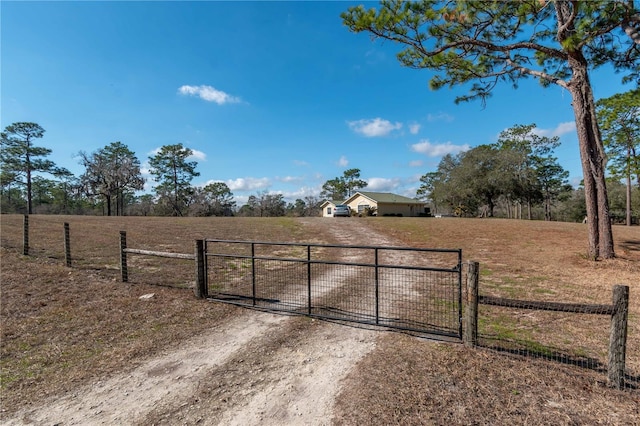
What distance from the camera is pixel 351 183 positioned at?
186 ft

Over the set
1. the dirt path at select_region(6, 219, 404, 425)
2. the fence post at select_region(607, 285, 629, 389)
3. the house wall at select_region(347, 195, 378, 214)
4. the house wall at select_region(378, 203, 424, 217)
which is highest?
the house wall at select_region(347, 195, 378, 214)

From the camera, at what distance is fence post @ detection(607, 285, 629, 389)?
2.75 m

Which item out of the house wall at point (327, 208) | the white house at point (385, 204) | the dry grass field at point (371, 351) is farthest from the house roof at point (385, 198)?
the dry grass field at point (371, 351)

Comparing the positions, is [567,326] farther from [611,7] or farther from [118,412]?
[611,7]

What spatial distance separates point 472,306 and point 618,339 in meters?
1.25

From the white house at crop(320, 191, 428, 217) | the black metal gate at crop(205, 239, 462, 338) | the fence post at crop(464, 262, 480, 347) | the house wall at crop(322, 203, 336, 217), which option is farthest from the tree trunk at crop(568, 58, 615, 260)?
the house wall at crop(322, 203, 336, 217)

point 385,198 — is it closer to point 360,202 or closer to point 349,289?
point 360,202

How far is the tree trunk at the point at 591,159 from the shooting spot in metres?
7.92

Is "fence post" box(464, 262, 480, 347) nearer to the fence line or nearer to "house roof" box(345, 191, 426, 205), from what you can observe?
the fence line

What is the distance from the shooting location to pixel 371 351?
3607 mm

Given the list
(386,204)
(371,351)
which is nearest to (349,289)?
(371,351)

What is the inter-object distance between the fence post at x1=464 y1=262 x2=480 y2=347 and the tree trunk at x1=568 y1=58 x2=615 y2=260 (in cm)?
746

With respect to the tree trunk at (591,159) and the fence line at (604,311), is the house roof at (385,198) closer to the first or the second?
the tree trunk at (591,159)

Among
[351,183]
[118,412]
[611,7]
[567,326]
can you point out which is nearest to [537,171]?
[351,183]
